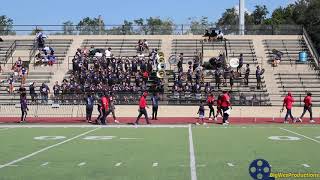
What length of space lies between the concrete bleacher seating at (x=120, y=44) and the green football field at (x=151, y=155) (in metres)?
25.9

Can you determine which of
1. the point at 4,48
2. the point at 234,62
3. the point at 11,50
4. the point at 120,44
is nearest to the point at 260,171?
the point at 234,62

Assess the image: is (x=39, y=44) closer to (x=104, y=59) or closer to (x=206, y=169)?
(x=104, y=59)

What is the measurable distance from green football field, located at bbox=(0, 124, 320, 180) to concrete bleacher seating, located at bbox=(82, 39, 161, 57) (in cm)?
2589

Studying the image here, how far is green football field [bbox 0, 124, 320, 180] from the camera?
11.6m

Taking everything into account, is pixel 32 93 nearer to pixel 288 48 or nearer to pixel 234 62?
pixel 234 62

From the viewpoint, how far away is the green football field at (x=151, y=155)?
38.1ft

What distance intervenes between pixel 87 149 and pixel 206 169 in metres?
5.05

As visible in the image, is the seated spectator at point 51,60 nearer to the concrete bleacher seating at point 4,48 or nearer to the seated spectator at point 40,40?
the seated spectator at point 40,40

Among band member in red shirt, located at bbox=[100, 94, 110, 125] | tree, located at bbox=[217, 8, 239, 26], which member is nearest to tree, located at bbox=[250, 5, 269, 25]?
tree, located at bbox=[217, 8, 239, 26]

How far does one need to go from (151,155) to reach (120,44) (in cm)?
3526

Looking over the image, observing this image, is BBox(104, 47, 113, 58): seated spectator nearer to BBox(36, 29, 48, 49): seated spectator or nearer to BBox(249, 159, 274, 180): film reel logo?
BBox(36, 29, 48, 49): seated spectator

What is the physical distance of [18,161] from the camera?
13648 mm

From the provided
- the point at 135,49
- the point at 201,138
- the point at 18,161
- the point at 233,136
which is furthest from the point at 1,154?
the point at 135,49

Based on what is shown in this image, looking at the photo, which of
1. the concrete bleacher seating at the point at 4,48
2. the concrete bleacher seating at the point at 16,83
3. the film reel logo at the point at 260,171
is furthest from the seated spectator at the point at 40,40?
the film reel logo at the point at 260,171
